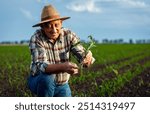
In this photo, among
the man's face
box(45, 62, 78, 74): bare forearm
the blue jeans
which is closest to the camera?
box(45, 62, 78, 74): bare forearm

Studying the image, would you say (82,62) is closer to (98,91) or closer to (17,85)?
(98,91)

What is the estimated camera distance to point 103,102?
6.14m

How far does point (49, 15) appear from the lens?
224 inches

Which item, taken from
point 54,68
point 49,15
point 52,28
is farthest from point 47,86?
point 49,15

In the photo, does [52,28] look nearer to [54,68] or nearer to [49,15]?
[49,15]

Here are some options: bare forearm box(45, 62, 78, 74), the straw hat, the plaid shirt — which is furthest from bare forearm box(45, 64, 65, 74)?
the straw hat

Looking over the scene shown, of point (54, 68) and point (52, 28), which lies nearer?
point (54, 68)

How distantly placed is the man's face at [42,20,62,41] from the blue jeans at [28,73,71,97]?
506 mm

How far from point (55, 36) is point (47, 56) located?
0.30 m

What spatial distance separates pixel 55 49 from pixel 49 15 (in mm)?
458

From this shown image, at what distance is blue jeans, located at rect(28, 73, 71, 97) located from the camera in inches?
225

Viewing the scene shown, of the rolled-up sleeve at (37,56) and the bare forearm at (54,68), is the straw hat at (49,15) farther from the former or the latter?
the bare forearm at (54,68)

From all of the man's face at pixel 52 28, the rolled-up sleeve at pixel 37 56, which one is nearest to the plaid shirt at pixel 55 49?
the rolled-up sleeve at pixel 37 56

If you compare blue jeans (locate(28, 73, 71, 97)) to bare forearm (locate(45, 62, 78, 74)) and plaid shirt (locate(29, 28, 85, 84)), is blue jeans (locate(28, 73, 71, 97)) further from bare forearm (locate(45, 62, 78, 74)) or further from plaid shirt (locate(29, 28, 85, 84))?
bare forearm (locate(45, 62, 78, 74))
